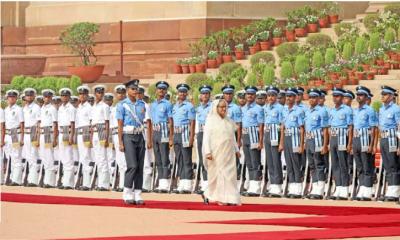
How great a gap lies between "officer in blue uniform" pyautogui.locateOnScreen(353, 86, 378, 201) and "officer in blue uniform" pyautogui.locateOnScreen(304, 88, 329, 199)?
69 centimetres

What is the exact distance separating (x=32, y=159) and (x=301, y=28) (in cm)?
1012

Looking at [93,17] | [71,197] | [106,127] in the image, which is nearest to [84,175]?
[106,127]

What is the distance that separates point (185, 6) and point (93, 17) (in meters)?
3.53

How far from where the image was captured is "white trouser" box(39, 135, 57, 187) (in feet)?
104

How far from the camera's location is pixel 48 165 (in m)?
31.8

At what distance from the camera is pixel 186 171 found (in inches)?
1142

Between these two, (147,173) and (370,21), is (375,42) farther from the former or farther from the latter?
(147,173)

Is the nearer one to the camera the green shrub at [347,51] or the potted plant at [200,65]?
the green shrub at [347,51]

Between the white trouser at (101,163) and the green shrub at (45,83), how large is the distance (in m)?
8.93

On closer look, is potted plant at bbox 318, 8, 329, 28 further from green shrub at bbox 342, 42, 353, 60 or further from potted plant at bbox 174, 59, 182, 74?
green shrub at bbox 342, 42, 353, 60

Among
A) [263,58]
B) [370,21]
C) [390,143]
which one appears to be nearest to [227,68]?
[263,58]

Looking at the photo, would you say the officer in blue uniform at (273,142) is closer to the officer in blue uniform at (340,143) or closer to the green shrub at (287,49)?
the officer in blue uniform at (340,143)

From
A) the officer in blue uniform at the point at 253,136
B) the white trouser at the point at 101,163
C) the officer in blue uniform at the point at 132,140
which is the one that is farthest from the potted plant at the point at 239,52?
the officer in blue uniform at the point at 132,140

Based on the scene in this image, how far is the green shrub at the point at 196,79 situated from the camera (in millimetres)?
37825
